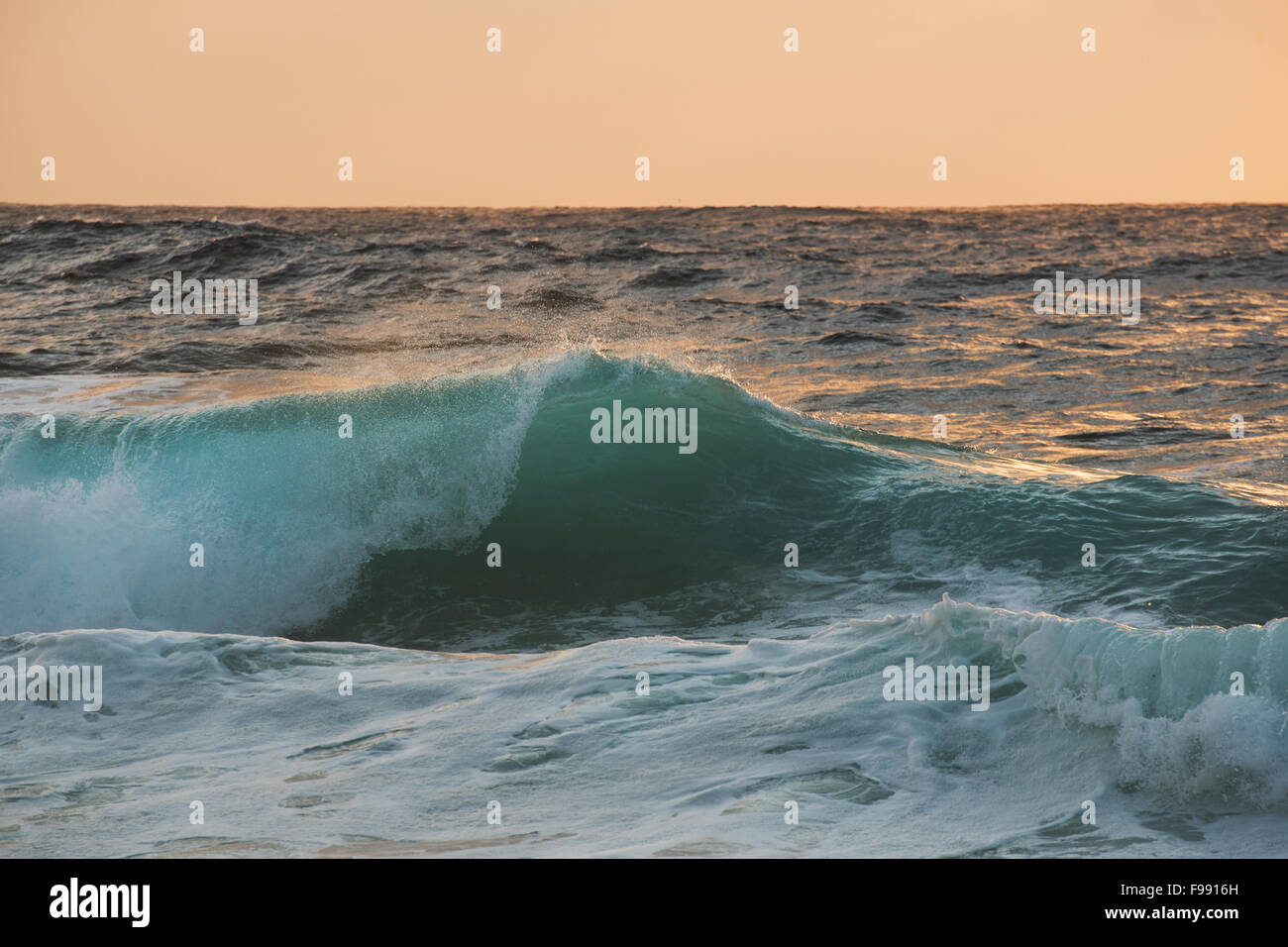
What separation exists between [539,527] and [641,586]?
143cm

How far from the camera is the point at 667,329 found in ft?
61.4

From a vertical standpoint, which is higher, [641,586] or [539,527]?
[539,527]

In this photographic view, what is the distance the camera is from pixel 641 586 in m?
8.13

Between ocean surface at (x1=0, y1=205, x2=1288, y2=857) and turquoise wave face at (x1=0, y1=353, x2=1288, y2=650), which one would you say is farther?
turquoise wave face at (x1=0, y1=353, x2=1288, y2=650)

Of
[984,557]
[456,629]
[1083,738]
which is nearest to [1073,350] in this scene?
[984,557]

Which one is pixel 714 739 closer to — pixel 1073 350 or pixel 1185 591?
pixel 1185 591

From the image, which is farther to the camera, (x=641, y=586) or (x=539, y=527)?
(x=539, y=527)

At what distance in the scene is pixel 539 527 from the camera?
30.3ft

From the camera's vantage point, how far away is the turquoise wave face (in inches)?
291

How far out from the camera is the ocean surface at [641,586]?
3965mm

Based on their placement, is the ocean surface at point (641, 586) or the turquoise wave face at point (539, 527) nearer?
the ocean surface at point (641, 586)

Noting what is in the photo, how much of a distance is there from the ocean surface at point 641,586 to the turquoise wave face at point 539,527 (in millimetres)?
36

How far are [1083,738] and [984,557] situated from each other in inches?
144

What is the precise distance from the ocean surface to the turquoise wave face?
0.12 ft
